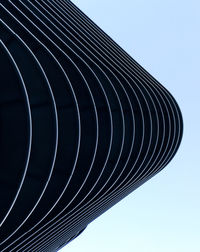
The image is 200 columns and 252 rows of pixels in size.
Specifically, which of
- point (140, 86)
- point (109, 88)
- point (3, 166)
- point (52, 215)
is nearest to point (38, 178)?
point (3, 166)

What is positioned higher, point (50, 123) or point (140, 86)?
point (140, 86)

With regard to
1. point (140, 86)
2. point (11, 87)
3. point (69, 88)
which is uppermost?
point (140, 86)

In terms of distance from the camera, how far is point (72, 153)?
54.9 ft

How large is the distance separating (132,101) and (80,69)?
660cm

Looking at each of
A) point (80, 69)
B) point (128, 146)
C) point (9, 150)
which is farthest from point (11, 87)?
point (128, 146)

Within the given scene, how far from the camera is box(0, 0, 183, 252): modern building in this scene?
12.9 metres

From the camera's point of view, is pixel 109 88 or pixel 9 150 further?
pixel 109 88

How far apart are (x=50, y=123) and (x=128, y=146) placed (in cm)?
1046

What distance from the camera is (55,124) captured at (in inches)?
559

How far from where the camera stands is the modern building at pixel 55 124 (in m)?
12.9

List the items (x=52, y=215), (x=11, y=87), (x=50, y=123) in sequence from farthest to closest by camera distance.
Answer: (x=52, y=215)
(x=50, y=123)
(x=11, y=87)

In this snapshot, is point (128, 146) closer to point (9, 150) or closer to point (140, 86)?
point (140, 86)

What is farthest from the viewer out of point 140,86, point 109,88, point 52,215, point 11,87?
point 140,86

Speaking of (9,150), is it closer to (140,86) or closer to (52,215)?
(52,215)
